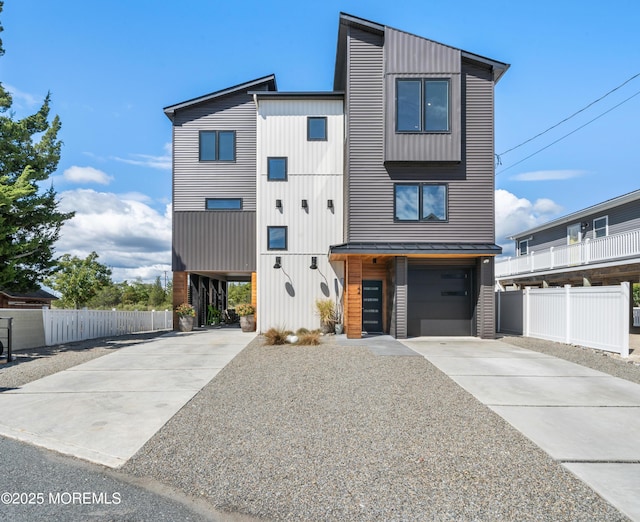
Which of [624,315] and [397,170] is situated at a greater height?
[397,170]

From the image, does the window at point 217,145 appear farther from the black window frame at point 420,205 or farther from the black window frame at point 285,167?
the black window frame at point 420,205

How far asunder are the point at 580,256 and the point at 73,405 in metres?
19.4

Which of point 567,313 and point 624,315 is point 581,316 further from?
point 624,315

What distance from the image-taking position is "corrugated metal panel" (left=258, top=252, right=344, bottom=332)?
15539mm

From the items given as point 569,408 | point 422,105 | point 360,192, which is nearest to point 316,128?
point 360,192

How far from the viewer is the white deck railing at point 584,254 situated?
1576cm

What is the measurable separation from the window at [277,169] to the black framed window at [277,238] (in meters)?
1.94

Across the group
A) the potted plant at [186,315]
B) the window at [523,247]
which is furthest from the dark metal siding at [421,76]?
the window at [523,247]

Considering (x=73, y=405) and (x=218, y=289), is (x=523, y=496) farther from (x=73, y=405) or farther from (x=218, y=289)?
(x=218, y=289)

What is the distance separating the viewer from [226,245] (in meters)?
17.0

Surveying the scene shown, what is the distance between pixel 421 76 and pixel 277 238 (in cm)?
742

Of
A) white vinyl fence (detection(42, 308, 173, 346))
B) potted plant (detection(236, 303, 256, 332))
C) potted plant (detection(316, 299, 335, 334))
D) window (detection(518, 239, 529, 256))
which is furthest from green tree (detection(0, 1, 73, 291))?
window (detection(518, 239, 529, 256))

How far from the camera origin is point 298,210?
52.0 feet

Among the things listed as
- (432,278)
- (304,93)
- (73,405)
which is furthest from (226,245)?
(73,405)
